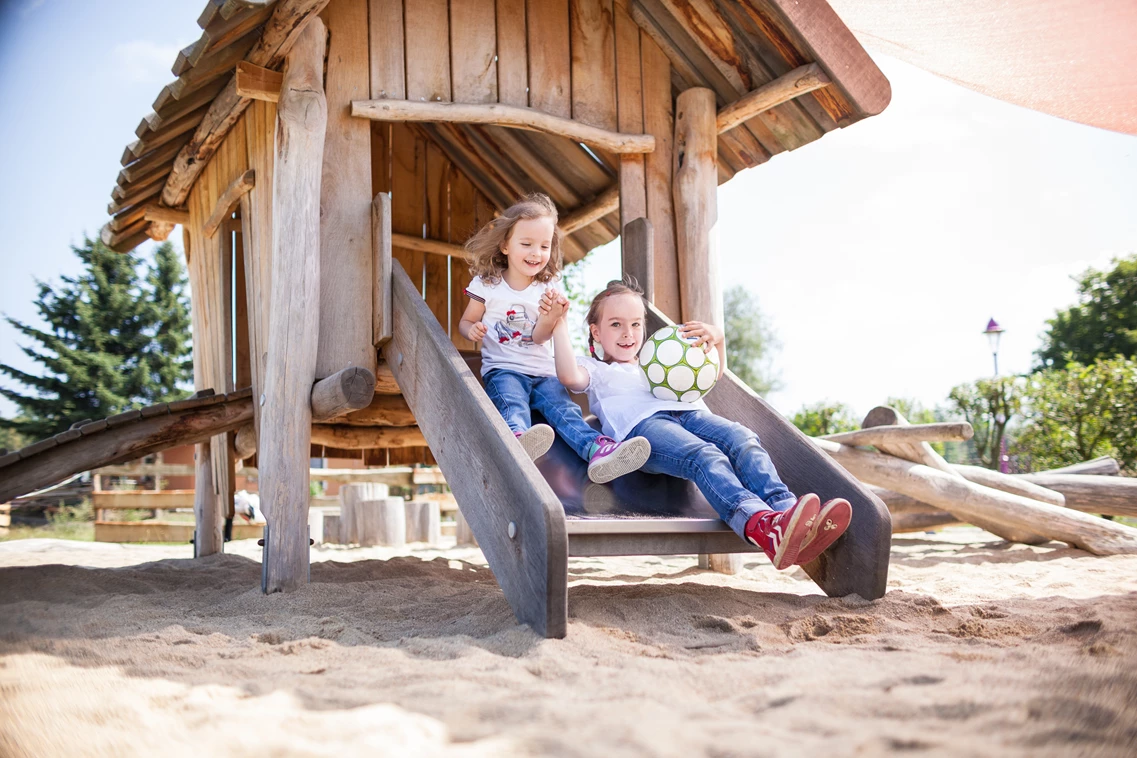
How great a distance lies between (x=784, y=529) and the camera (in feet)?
9.01

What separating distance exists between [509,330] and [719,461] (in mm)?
1338

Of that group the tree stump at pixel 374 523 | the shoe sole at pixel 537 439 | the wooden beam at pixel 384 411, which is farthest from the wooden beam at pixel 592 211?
the tree stump at pixel 374 523

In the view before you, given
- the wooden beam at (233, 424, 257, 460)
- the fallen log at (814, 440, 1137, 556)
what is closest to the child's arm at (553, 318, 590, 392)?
the fallen log at (814, 440, 1137, 556)

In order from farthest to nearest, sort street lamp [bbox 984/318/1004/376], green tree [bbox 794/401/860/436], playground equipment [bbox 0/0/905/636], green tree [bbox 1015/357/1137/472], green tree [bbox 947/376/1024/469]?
1. green tree [bbox 794/401/860/436]
2. green tree [bbox 947/376/1024/469]
3. street lamp [bbox 984/318/1004/376]
4. green tree [bbox 1015/357/1137/472]
5. playground equipment [bbox 0/0/905/636]

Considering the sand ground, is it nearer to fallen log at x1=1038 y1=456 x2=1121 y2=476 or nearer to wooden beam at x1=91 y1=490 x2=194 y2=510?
fallen log at x1=1038 y1=456 x2=1121 y2=476

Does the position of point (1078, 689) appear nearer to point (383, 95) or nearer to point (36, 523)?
point (383, 95)

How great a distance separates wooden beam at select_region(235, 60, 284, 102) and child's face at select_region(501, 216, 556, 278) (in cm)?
129

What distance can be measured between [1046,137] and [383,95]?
15.5 feet

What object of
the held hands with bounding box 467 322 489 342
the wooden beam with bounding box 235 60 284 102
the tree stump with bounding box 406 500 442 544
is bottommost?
the tree stump with bounding box 406 500 442 544

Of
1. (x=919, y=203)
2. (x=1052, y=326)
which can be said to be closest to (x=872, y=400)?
(x=1052, y=326)

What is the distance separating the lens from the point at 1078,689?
1753mm

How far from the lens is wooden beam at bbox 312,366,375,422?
3756 mm

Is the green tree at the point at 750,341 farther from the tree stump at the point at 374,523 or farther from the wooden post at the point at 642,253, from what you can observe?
the wooden post at the point at 642,253

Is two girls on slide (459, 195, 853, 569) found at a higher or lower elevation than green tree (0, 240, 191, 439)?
lower
